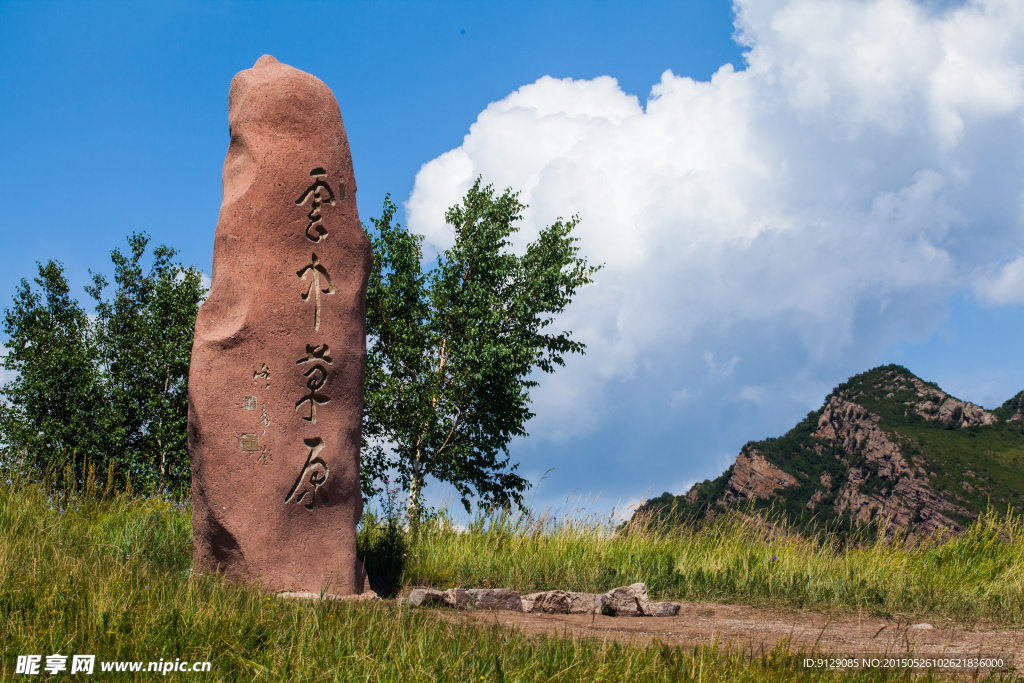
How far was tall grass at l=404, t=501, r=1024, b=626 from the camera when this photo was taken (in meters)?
6.84

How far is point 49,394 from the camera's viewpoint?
1368 centimetres

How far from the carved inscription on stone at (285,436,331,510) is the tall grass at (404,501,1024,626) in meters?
1.78

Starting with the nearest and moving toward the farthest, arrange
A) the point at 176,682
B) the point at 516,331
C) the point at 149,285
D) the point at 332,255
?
the point at 176,682 < the point at 332,255 < the point at 516,331 < the point at 149,285

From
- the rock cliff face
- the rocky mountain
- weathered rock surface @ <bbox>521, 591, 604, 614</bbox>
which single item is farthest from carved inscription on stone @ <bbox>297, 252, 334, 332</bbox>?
the rock cliff face

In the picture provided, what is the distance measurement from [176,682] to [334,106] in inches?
183

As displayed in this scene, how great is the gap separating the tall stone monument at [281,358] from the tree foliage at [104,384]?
802 centimetres

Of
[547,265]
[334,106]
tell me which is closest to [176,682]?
[334,106]

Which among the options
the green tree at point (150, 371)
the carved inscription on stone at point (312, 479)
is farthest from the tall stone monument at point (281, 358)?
the green tree at point (150, 371)

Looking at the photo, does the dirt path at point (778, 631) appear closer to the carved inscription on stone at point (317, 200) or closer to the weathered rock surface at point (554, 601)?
the weathered rock surface at point (554, 601)

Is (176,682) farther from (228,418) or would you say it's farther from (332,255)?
(332,255)

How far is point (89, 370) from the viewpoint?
1380 centimetres

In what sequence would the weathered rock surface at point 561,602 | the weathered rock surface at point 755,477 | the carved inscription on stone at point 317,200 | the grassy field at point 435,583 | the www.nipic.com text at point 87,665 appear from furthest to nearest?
1. the weathered rock surface at point 755,477
2. the weathered rock surface at point 561,602
3. the carved inscription on stone at point 317,200
4. the grassy field at point 435,583
5. the www.nipic.com text at point 87,665

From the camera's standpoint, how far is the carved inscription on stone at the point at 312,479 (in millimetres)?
5562

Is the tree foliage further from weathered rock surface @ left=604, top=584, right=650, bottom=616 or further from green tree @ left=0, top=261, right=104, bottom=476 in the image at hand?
weathered rock surface @ left=604, top=584, right=650, bottom=616
